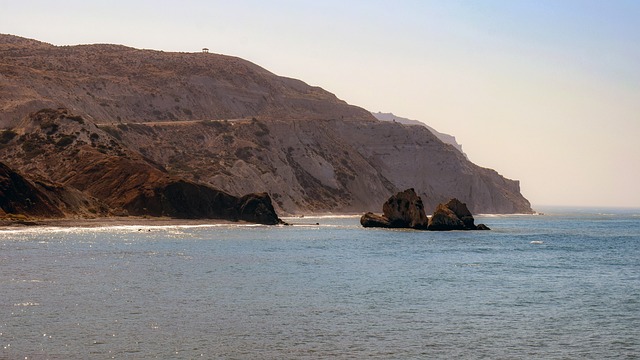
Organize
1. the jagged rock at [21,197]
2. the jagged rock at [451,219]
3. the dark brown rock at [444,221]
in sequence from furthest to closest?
the jagged rock at [451,219]
the dark brown rock at [444,221]
the jagged rock at [21,197]

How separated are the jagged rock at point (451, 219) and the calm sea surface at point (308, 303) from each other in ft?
149

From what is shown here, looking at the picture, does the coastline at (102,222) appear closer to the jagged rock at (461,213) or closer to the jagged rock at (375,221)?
the jagged rock at (375,221)

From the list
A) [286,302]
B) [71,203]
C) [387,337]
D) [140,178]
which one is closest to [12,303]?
[286,302]

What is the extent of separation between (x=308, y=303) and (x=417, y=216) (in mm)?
88635

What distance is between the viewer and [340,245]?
93062 millimetres

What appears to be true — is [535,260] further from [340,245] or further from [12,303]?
[12,303]

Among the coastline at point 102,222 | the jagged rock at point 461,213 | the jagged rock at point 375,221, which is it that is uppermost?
the jagged rock at point 461,213

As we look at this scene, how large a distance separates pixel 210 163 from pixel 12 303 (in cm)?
15205

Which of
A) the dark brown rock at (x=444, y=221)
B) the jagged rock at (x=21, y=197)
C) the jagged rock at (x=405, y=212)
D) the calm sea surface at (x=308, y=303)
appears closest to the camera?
the calm sea surface at (x=308, y=303)

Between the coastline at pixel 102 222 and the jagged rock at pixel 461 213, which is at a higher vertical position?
the jagged rock at pixel 461 213

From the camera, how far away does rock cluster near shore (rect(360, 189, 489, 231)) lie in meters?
130

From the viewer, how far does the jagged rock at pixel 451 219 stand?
130 metres

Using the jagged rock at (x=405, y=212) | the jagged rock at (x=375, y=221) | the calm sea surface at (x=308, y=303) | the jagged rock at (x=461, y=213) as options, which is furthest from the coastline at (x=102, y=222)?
the jagged rock at (x=461, y=213)

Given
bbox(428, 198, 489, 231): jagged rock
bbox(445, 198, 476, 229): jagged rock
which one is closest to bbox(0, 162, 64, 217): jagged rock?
bbox(428, 198, 489, 231): jagged rock
